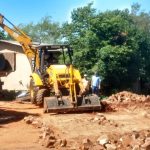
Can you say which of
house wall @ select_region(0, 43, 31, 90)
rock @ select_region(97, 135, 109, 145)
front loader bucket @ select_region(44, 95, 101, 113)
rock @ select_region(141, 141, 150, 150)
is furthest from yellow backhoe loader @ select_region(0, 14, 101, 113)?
house wall @ select_region(0, 43, 31, 90)

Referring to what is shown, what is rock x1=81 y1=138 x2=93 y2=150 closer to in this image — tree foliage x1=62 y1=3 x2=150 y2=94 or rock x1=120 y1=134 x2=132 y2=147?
rock x1=120 y1=134 x2=132 y2=147

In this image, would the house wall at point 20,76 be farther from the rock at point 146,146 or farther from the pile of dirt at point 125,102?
the rock at point 146,146

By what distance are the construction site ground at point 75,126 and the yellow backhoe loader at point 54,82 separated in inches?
16.2

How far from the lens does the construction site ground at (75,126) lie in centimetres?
1116

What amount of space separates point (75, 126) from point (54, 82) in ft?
14.0

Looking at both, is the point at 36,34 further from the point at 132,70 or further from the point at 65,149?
the point at 65,149

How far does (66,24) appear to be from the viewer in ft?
93.8

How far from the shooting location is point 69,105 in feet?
55.3

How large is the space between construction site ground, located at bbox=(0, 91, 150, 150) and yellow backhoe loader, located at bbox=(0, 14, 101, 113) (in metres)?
0.41

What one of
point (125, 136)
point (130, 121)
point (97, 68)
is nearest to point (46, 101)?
point (130, 121)

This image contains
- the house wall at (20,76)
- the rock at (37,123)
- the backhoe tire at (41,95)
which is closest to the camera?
the rock at (37,123)

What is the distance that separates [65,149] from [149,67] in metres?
21.9

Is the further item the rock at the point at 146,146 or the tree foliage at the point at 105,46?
the tree foliage at the point at 105,46

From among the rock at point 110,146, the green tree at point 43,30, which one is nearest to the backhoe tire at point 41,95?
the rock at point 110,146
